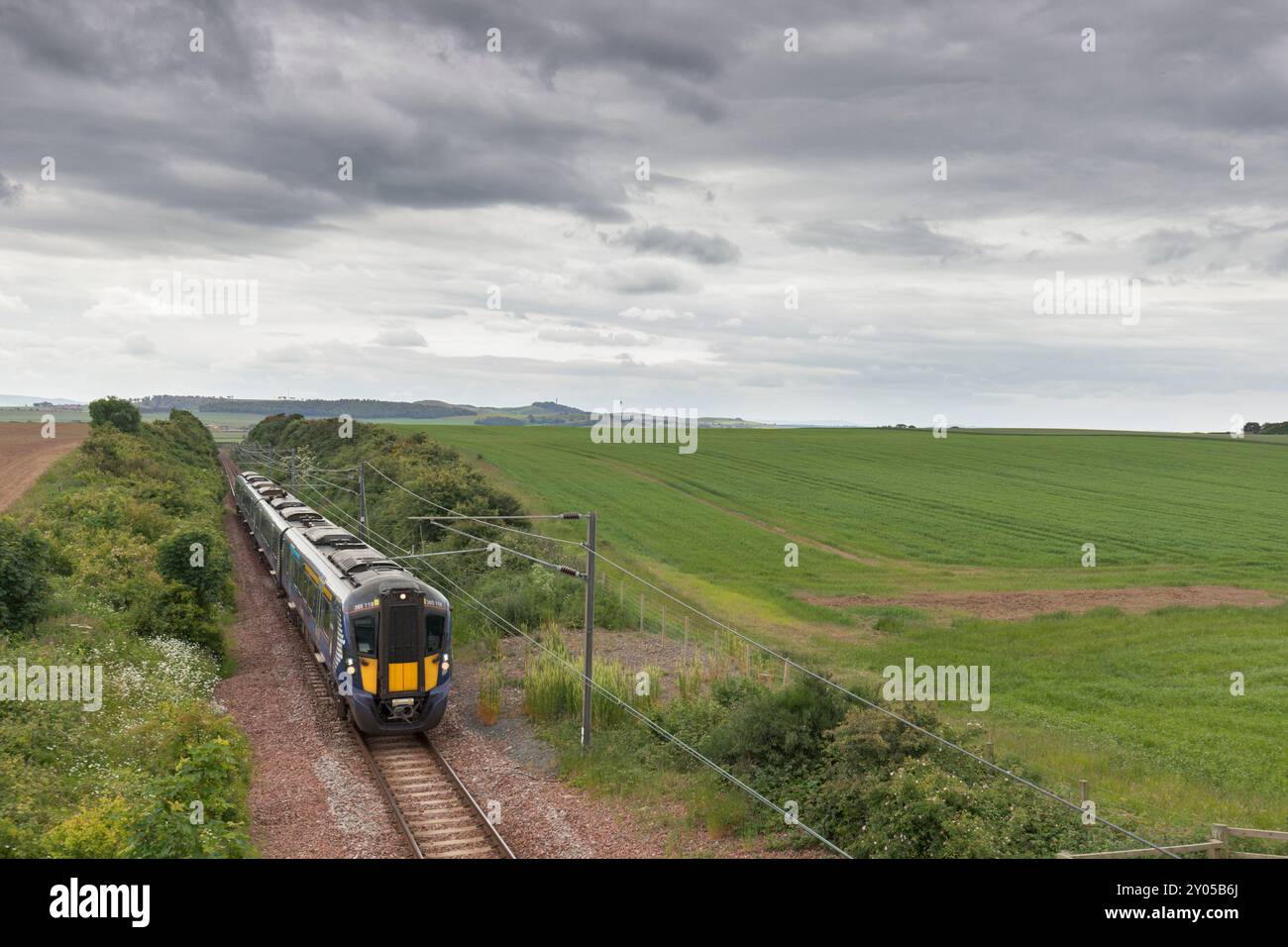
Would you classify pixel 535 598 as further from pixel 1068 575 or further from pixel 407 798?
pixel 1068 575

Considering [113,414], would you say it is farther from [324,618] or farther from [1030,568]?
[1030,568]

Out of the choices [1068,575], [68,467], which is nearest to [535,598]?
[1068,575]

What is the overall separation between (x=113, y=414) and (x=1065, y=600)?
78124 mm

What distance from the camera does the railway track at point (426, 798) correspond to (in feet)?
54.3

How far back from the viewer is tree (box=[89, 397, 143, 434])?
7950cm

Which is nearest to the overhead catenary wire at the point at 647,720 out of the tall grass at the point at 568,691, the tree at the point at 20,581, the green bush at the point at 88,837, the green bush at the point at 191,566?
the tall grass at the point at 568,691

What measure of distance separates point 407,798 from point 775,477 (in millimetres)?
69615

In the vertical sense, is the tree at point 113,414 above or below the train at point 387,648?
above

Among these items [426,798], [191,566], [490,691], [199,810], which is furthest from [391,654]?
[191,566]

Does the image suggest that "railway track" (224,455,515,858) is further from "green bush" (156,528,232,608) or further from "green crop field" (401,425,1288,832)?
"green crop field" (401,425,1288,832)

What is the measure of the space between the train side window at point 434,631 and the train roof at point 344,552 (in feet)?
1.37

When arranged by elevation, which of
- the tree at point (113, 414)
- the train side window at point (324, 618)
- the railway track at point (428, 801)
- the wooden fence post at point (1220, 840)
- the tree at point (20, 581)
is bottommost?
the railway track at point (428, 801)

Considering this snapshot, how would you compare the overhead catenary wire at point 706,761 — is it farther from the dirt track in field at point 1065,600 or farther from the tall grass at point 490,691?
the dirt track in field at point 1065,600

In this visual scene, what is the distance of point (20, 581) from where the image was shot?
24.6 m
